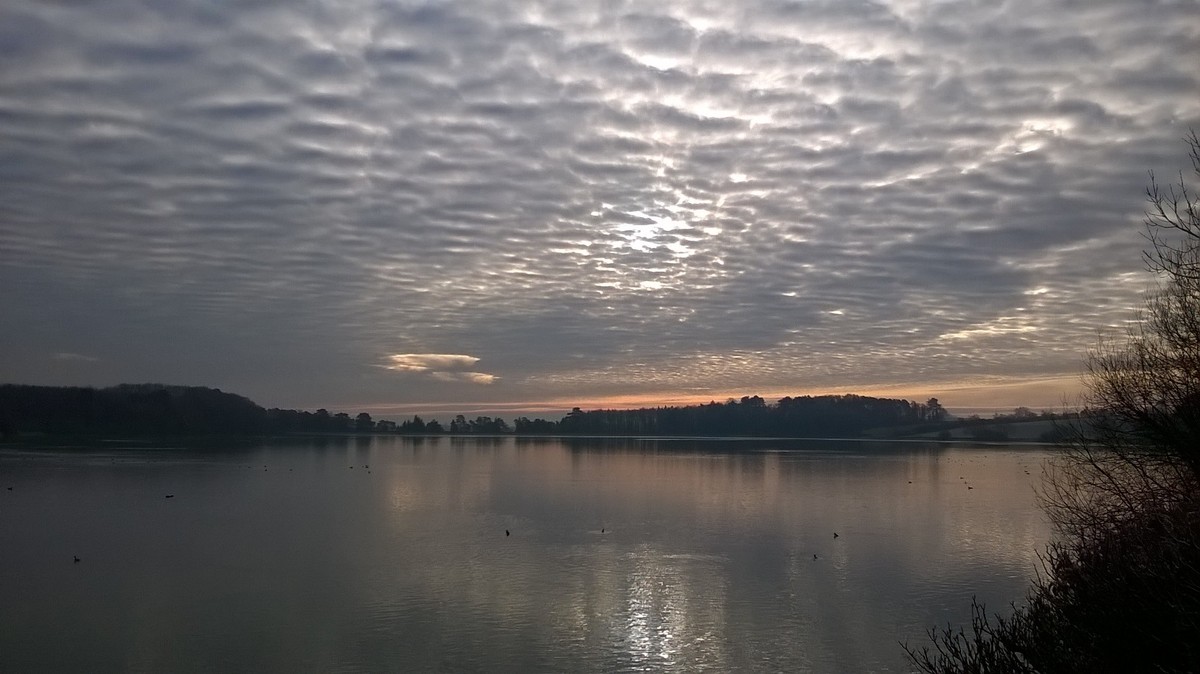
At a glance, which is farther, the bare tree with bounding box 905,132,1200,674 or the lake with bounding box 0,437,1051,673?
the lake with bounding box 0,437,1051,673

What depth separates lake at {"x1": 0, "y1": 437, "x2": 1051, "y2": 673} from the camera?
12.6 metres

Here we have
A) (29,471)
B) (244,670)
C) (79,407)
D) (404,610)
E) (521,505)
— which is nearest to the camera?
(244,670)

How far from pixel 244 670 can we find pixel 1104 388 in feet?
41.9

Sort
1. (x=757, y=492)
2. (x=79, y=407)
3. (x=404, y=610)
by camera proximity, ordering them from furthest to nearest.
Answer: (x=79, y=407)
(x=757, y=492)
(x=404, y=610)

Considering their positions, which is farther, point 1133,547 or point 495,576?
point 495,576

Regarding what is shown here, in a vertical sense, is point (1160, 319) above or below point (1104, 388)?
above

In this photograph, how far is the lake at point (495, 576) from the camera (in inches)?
495

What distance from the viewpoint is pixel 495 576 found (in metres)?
17.4

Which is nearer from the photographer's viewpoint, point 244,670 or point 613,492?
point 244,670

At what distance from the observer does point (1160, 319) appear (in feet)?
39.5

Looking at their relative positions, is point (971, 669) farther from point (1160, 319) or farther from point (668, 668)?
point (1160, 319)

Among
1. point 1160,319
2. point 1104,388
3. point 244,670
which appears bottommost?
point 244,670

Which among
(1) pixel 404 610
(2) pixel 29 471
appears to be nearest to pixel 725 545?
(1) pixel 404 610

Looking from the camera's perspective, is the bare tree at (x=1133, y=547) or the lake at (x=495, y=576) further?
the lake at (x=495, y=576)
